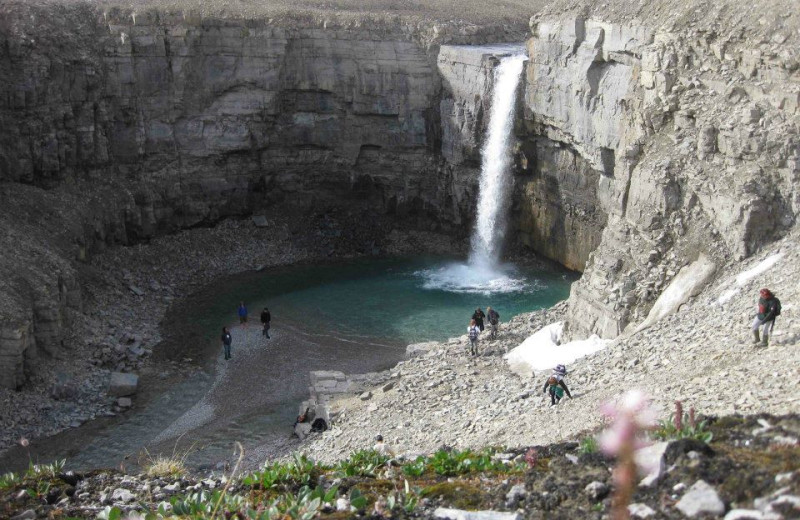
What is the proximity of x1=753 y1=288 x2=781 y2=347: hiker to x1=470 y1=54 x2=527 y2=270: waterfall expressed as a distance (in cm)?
2680

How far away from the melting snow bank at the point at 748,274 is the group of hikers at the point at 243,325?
757 inches

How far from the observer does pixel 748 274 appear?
25.3 metres

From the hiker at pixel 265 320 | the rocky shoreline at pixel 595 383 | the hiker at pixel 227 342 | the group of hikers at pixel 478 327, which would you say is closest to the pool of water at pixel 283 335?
the hiker at pixel 227 342

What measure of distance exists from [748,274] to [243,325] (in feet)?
72.4

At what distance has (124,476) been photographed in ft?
54.6

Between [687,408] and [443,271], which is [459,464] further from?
[443,271]

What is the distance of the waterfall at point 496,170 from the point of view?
152 ft

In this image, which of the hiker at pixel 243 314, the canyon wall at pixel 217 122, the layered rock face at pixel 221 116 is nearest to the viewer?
the hiker at pixel 243 314

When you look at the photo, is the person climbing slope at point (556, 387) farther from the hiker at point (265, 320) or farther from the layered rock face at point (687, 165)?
the hiker at point (265, 320)

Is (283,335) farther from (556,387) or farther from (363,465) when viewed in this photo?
(363,465)

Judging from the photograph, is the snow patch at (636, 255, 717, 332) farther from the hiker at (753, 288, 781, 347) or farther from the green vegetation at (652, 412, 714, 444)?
the green vegetation at (652, 412, 714, 444)

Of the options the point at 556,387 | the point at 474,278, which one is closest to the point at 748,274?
the point at 556,387

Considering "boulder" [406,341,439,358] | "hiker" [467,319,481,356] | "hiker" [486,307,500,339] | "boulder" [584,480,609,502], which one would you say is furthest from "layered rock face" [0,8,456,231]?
"boulder" [584,480,609,502]

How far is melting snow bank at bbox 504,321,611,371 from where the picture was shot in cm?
2875
